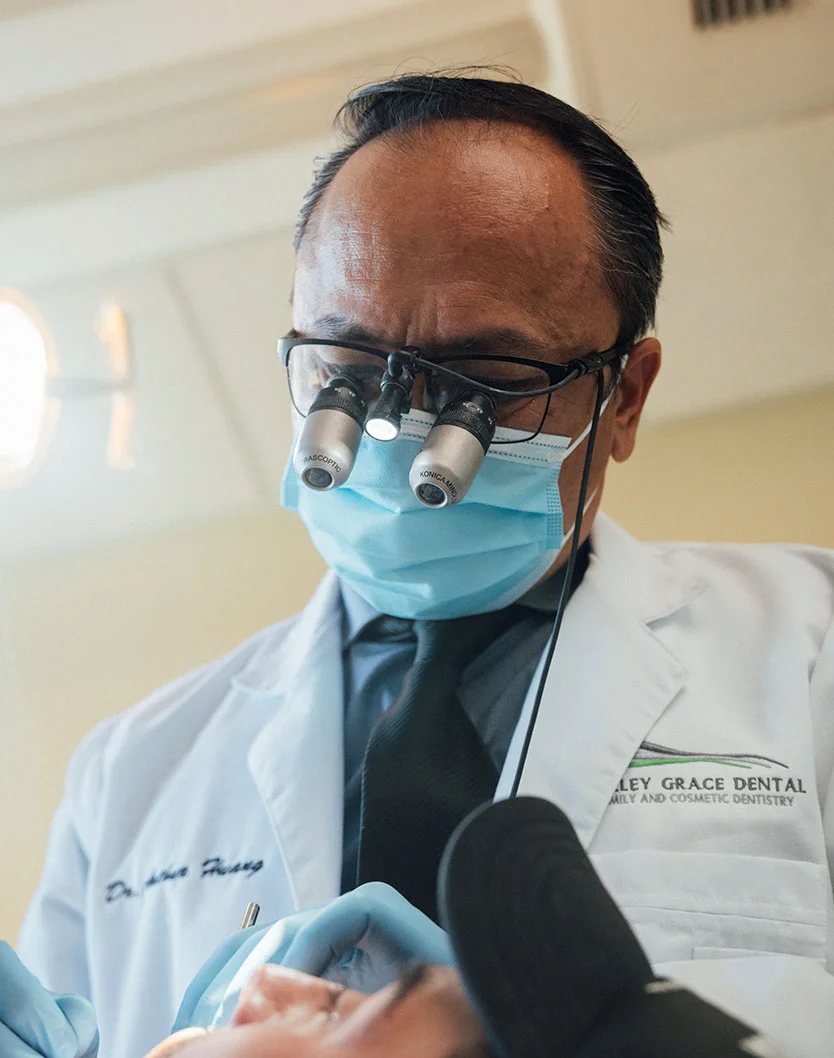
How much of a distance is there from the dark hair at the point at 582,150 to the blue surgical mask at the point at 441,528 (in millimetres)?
208

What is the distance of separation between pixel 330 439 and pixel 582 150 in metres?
0.54

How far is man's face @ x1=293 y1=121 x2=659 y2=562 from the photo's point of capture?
112cm

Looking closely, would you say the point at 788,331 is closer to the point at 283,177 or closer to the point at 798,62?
the point at 798,62

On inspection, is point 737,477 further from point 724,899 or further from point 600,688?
point 724,899

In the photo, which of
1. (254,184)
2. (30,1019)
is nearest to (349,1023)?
(30,1019)

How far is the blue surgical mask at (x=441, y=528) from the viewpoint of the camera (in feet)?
3.65

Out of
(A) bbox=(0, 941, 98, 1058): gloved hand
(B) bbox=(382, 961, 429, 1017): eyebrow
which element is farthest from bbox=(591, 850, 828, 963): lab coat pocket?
(A) bbox=(0, 941, 98, 1058): gloved hand

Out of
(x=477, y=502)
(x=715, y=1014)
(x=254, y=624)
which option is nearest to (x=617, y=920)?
(x=715, y=1014)

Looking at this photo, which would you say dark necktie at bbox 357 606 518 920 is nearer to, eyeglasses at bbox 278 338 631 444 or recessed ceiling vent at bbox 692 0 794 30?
eyeglasses at bbox 278 338 631 444

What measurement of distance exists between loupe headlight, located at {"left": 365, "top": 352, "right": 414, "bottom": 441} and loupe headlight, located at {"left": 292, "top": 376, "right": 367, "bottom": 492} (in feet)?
0.06

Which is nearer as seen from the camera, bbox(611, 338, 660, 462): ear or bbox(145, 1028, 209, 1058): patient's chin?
bbox(145, 1028, 209, 1058): patient's chin

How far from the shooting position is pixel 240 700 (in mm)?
1320

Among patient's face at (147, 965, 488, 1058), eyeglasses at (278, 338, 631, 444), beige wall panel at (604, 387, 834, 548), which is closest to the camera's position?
patient's face at (147, 965, 488, 1058)

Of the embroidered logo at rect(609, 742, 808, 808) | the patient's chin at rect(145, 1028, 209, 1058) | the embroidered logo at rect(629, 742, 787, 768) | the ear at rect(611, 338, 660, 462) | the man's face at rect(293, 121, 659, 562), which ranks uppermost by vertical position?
the man's face at rect(293, 121, 659, 562)
